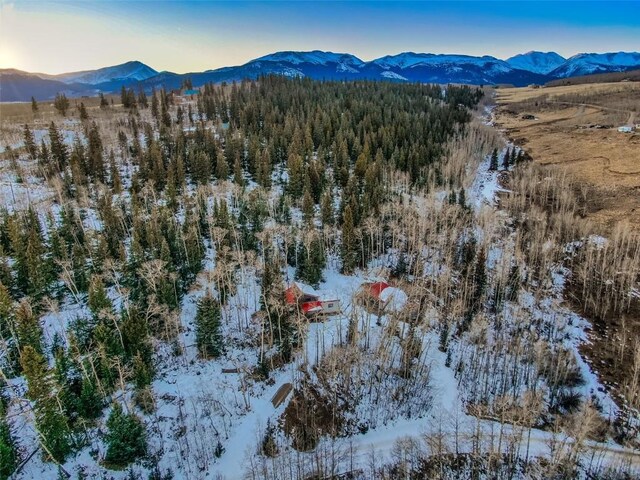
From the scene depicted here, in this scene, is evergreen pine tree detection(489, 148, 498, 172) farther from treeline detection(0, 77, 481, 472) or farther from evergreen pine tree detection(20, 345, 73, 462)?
evergreen pine tree detection(20, 345, 73, 462)

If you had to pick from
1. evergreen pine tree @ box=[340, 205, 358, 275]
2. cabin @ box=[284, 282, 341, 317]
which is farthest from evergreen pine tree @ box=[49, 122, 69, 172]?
cabin @ box=[284, 282, 341, 317]

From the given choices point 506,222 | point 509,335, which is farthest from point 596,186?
point 509,335

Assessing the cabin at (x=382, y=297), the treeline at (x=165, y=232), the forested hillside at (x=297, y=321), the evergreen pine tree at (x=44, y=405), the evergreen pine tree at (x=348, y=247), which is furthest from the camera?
the evergreen pine tree at (x=348, y=247)

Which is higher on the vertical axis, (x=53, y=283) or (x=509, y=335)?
(x=53, y=283)

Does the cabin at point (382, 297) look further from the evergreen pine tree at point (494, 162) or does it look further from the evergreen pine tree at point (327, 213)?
the evergreen pine tree at point (494, 162)

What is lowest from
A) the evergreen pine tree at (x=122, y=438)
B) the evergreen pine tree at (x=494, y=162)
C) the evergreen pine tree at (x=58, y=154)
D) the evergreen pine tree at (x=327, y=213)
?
the evergreen pine tree at (x=122, y=438)

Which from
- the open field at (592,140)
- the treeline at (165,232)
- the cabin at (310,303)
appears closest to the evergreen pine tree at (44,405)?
the treeline at (165,232)

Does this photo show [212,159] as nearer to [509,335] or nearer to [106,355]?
[106,355]

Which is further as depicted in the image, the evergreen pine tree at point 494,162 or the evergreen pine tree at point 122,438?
the evergreen pine tree at point 494,162
